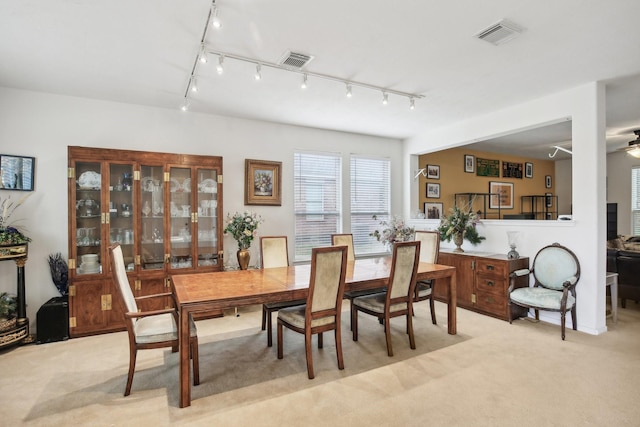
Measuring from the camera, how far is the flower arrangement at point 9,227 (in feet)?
10.8

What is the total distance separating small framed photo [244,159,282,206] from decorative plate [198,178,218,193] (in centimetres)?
54

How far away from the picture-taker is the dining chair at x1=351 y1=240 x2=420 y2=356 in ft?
10.1

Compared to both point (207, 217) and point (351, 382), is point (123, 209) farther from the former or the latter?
point (351, 382)

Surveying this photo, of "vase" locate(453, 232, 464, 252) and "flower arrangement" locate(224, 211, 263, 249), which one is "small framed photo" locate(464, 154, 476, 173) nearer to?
"vase" locate(453, 232, 464, 252)

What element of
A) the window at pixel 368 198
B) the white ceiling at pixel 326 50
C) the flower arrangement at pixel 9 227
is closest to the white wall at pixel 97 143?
the flower arrangement at pixel 9 227

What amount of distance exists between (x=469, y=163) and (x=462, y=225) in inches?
106

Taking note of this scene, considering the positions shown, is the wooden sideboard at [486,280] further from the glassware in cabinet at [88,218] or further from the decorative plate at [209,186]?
the glassware in cabinet at [88,218]

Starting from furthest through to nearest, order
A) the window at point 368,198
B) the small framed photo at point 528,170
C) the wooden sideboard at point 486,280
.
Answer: the small framed photo at point 528,170 < the window at point 368,198 < the wooden sideboard at point 486,280

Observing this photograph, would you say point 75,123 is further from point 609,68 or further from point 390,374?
point 609,68

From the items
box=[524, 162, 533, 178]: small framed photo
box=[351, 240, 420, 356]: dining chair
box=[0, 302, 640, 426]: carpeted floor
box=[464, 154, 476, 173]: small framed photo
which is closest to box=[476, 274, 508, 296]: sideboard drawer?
box=[0, 302, 640, 426]: carpeted floor

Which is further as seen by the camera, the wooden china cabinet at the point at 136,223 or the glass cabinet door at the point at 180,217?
the glass cabinet door at the point at 180,217

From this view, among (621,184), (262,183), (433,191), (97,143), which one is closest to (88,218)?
(97,143)

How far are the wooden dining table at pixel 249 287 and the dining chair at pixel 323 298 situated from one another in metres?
0.12

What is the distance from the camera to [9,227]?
11.3 feet
